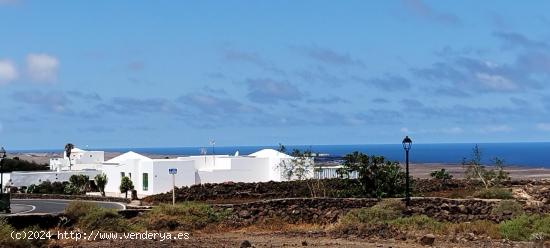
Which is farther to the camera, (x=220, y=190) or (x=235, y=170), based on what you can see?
(x=235, y=170)

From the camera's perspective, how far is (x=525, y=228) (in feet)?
71.3

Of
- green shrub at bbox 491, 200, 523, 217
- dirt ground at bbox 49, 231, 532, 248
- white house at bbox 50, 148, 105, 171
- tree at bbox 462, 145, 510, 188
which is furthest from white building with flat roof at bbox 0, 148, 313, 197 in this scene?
dirt ground at bbox 49, 231, 532, 248

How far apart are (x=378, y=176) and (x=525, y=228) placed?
15.1 m

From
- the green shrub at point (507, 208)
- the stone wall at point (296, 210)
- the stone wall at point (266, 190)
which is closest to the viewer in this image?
the green shrub at point (507, 208)

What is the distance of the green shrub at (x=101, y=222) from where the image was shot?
23.2 m

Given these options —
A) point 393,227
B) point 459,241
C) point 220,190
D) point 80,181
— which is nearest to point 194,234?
point 393,227

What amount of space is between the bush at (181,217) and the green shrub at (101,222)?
147 centimetres

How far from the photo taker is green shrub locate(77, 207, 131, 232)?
23152 mm

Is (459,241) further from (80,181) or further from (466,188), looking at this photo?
(80,181)

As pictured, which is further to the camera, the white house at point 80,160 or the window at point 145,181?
the white house at point 80,160

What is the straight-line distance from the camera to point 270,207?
2986cm

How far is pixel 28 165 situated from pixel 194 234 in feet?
212

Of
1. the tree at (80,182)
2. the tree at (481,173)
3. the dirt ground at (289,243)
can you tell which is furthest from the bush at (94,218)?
the tree at (80,182)

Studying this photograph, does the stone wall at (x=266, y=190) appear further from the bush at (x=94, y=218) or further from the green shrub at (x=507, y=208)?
the bush at (x=94, y=218)
